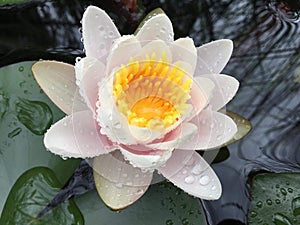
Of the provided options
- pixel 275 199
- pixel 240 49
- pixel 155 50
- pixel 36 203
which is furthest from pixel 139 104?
pixel 240 49

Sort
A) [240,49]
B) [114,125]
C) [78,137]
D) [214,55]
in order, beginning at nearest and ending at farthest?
1. [114,125]
2. [78,137]
3. [214,55]
4. [240,49]

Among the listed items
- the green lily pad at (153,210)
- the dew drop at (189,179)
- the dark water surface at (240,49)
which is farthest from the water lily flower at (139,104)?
the dark water surface at (240,49)

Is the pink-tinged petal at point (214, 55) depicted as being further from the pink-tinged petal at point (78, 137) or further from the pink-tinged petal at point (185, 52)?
the pink-tinged petal at point (78, 137)

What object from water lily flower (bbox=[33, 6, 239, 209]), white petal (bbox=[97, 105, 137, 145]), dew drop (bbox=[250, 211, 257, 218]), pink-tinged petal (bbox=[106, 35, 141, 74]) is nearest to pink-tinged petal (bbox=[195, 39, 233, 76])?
water lily flower (bbox=[33, 6, 239, 209])

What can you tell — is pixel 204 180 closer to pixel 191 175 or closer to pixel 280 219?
pixel 191 175

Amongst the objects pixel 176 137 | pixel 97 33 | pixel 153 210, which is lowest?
pixel 153 210

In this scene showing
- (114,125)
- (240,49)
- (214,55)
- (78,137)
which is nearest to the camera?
(114,125)

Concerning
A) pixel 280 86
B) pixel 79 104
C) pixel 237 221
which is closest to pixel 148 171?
pixel 79 104
